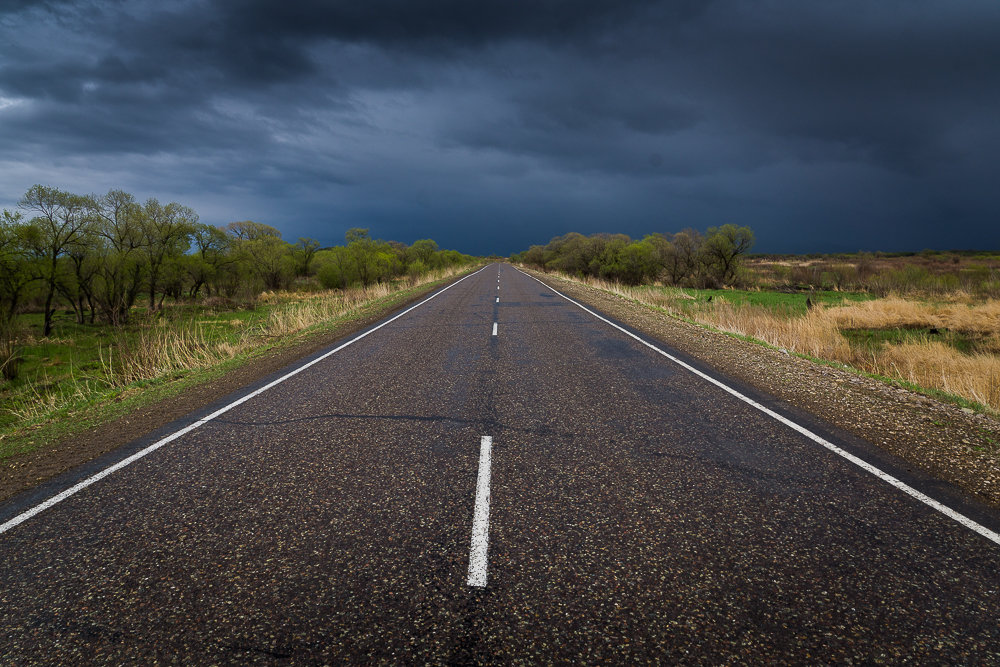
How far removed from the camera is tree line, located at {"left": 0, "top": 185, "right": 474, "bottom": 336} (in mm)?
21266

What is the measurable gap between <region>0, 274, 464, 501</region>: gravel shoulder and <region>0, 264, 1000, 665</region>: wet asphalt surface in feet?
2.81

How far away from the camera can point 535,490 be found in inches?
141

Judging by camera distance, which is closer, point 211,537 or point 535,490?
point 211,537

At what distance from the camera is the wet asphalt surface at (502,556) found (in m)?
2.16

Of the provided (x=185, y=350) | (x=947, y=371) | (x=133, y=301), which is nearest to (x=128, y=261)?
(x=133, y=301)

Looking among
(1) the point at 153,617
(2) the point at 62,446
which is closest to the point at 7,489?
(2) the point at 62,446

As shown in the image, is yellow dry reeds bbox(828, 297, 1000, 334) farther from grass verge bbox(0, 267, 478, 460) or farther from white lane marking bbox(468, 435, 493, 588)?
grass verge bbox(0, 267, 478, 460)

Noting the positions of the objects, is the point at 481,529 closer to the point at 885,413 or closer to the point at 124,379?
Answer: the point at 885,413

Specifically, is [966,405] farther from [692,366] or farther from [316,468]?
[316,468]

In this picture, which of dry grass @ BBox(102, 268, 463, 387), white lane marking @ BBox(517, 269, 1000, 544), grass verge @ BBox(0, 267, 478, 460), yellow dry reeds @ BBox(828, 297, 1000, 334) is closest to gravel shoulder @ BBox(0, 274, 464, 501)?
grass verge @ BBox(0, 267, 478, 460)

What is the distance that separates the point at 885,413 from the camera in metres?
5.53

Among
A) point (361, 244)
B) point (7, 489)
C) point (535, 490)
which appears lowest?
point (7, 489)

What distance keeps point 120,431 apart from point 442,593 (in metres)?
5.22

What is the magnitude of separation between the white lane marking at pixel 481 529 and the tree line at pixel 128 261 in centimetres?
2490
